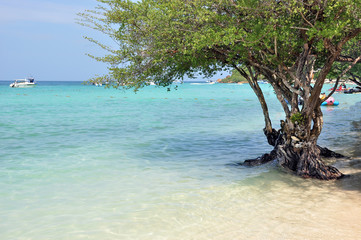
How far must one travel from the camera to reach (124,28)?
1281 cm

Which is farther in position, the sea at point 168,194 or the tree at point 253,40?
the tree at point 253,40

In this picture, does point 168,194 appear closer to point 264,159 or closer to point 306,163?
point 306,163

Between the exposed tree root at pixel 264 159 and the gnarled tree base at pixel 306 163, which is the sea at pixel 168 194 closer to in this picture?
the gnarled tree base at pixel 306 163

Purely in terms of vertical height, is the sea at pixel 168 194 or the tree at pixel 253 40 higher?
the tree at pixel 253 40

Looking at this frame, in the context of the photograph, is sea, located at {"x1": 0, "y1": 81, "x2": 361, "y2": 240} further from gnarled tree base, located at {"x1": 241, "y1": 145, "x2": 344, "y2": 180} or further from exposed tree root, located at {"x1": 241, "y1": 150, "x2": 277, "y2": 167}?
exposed tree root, located at {"x1": 241, "y1": 150, "x2": 277, "y2": 167}

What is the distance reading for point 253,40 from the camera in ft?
35.4

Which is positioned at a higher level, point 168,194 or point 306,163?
point 306,163

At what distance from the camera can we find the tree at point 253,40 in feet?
34.5

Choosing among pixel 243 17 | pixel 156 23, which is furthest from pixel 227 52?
pixel 156 23

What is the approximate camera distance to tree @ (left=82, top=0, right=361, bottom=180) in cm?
1052

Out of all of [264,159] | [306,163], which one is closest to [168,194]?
[306,163]

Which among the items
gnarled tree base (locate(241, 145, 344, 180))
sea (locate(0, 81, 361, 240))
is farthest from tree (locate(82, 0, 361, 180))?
sea (locate(0, 81, 361, 240))

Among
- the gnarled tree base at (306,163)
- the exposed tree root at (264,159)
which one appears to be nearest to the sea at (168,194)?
the gnarled tree base at (306,163)

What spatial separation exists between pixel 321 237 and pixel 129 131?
21.9 metres
